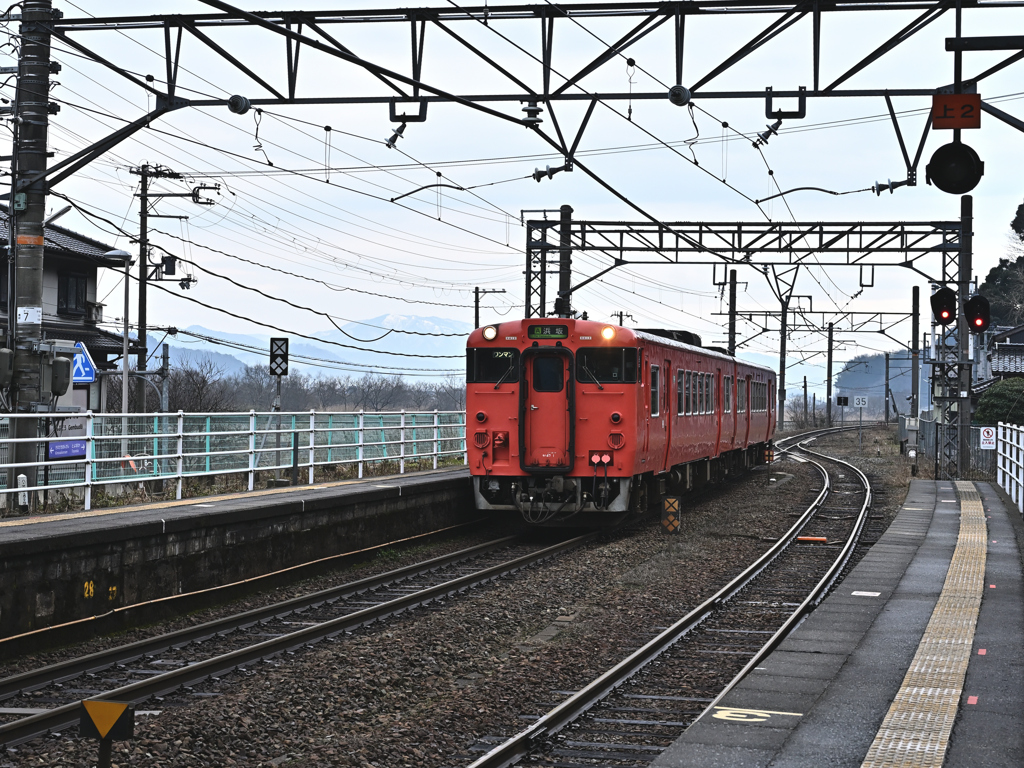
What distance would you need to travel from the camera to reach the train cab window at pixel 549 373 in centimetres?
1652

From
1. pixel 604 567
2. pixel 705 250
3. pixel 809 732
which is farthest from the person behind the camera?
pixel 705 250

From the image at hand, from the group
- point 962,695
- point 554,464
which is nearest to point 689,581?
point 554,464

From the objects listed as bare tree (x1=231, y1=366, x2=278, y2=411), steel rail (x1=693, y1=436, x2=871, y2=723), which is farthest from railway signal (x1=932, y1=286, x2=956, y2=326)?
bare tree (x1=231, y1=366, x2=278, y2=411)

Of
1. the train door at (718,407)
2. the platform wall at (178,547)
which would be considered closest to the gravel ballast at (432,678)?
the platform wall at (178,547)

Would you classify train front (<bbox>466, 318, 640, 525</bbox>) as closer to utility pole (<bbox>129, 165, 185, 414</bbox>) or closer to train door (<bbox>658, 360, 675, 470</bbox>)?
train door (<bbox>658, 360, 675, 470</bbox>)

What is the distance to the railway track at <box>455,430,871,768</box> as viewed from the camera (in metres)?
6.58

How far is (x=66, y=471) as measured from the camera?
2008cm

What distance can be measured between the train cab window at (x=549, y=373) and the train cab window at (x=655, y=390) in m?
1.56

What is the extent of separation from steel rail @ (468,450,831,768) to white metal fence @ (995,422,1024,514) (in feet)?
22.1

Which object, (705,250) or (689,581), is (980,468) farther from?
(689,581)

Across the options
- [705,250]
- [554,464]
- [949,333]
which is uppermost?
[705,250]

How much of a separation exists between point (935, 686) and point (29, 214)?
33.7 ft

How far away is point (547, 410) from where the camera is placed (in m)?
16.5

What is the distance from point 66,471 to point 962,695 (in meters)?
16.8
